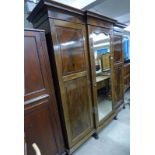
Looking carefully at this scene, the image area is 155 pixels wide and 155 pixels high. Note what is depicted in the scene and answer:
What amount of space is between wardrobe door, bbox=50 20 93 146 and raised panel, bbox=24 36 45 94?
22 centimetres

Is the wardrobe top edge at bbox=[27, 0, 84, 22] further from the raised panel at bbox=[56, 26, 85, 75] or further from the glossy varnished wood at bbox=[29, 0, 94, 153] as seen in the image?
the raised panel at bbox=[56, 26, 85, 75]

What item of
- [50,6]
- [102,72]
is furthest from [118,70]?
[50,6]

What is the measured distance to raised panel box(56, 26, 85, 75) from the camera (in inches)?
53.6

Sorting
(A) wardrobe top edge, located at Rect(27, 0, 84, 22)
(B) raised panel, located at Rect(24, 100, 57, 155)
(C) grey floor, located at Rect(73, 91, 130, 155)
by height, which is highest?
(A) wardrobe top edge, located at Rect(27, 0, 84, 22)

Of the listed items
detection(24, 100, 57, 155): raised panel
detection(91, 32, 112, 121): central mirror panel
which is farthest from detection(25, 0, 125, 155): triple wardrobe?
detection(24, 100, 57, 155): raised panel

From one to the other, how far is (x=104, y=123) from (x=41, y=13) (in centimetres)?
192

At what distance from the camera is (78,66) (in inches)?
61.6

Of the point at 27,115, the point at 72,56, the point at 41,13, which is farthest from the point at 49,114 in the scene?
the point at 41,13

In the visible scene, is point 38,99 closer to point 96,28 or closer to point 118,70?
point 96,28

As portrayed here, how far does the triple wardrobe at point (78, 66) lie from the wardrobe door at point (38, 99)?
81 millimetres

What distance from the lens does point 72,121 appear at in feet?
5.10

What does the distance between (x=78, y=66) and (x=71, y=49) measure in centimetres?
24

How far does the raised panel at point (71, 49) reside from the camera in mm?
1361
